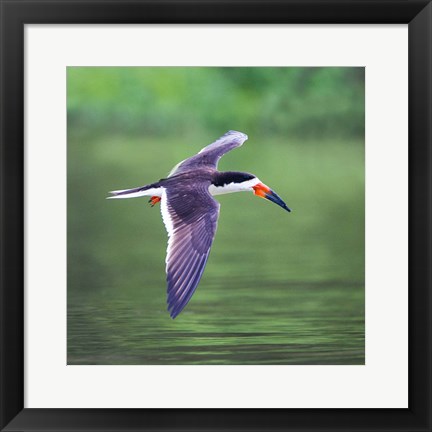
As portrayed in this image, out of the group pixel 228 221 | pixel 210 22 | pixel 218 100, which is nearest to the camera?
pixel 210 22

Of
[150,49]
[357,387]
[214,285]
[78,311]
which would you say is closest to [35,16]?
[150,49]

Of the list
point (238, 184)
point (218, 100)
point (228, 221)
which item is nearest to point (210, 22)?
point (238, 184)

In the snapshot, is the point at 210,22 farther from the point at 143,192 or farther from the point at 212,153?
the point at 212,153

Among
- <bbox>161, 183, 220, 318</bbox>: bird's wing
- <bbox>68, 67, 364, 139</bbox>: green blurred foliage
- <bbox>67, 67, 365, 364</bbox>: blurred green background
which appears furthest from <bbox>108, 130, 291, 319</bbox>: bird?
<bbox>68, 67, 364, 139</bbox>: green blurred foliage

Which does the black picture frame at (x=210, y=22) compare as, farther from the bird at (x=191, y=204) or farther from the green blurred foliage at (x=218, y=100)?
the bird at (x=191, y=204)

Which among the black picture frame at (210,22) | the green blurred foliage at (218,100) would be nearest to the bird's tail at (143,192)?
the green blurred foliage at (218,100)

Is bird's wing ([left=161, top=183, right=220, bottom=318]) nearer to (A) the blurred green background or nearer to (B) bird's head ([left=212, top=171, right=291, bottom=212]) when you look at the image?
(B) bird's head ([left=212, top=171, right=291, bottom=212])

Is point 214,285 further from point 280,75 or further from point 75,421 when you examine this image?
point 75,421
